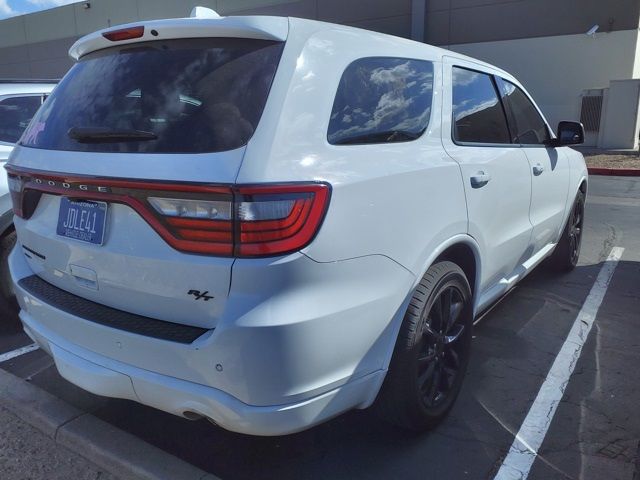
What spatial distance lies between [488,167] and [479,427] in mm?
1402

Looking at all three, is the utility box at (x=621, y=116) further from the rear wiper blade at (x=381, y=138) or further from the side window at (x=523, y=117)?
the rear wiper blade at (x=381, y=138)

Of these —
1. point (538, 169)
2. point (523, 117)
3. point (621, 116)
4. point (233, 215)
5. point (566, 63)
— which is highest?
point (566, 63)

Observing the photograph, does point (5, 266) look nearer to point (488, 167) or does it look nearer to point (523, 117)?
point (488, 167)

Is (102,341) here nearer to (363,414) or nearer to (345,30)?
(363,414)

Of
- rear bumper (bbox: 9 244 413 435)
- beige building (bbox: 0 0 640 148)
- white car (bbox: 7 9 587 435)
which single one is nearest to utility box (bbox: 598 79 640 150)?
beige building (bbox: 0 0 640 148)

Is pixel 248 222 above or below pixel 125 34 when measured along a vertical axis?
below

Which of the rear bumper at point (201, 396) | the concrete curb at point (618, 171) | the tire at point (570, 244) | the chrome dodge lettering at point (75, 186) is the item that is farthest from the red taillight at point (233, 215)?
the concrete curb at point (618, 171)

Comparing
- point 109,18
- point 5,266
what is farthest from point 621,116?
point 109,18

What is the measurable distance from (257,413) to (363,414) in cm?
116

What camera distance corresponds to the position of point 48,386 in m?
3.30

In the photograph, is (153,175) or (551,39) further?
(551,39)

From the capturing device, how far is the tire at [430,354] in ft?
8.05

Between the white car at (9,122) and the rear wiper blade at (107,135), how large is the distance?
1943 mm

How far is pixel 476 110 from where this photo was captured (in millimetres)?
3262
